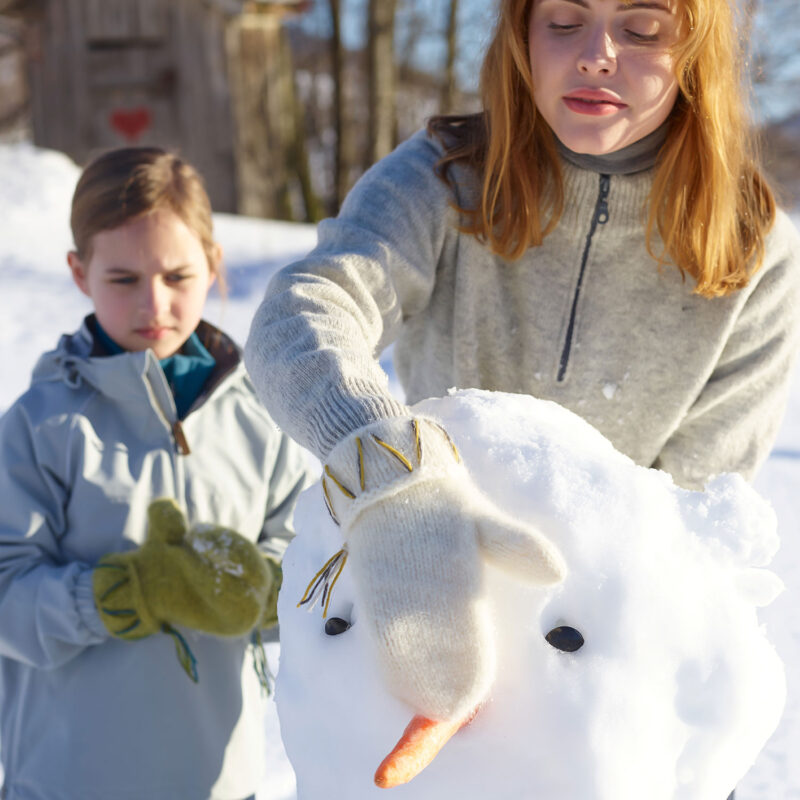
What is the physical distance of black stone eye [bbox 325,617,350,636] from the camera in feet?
3.51

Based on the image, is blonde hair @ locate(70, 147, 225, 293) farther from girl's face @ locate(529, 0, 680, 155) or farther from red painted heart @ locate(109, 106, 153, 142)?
red painted heart @ locate(109, 106, 153, 142)

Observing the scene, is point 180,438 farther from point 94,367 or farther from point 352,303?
point 352,303

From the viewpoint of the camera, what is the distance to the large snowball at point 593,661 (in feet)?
3.11

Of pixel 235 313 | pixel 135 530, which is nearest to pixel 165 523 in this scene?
pixel 135 530

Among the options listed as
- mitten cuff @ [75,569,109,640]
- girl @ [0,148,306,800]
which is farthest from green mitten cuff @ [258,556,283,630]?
mitten cuff @ [75,569,109,640]

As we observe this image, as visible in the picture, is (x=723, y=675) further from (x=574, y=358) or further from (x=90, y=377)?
(x=90, y=377)

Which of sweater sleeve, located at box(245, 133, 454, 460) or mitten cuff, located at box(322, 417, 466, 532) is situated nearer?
mitten cuff, located at box(322, 417, 466, 532)

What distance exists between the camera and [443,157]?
158 cm

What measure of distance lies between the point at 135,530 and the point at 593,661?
0.99 m

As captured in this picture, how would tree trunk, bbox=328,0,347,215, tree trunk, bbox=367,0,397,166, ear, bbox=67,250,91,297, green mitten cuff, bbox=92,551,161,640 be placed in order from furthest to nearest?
tree trunk, bbox=328,0,347,215 → tree trunk, bbox=367,0,397,166 → ear, bbox=67,250,91,297 → green mitten cuff, bbox=92,551,161,640

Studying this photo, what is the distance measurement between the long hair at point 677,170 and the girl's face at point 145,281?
563mm

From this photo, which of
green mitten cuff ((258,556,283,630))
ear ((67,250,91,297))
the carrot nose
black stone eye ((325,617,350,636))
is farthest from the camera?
ear ((67,250,91,297))

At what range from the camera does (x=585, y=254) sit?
157 cm

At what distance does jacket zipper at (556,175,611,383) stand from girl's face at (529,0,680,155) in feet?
0.36
